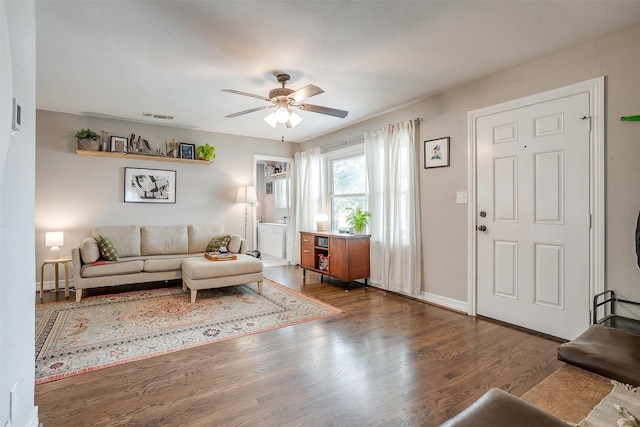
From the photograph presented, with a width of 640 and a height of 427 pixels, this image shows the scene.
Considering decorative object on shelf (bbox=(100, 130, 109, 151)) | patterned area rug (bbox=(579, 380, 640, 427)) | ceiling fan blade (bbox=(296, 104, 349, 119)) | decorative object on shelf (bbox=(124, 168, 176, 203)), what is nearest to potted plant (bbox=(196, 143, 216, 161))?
decorative object on shelf (bbox=(124, 168, 176, 203))

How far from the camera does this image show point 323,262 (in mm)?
4836

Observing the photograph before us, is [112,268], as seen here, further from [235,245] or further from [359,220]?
[359,220]

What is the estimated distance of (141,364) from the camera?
2.30m

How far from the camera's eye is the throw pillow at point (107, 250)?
13.3ft

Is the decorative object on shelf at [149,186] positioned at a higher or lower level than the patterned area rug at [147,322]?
higher

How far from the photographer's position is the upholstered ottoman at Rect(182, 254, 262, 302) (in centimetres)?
376

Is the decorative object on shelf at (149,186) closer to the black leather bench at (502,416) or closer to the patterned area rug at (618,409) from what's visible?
the black leather bench at (502,416)

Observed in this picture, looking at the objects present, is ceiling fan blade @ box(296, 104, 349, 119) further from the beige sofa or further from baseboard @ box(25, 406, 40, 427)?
baseboard @ box(25, 406, 40, 427)

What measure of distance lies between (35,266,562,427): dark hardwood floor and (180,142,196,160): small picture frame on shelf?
3.59m

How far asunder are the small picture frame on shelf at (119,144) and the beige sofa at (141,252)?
1.15 meters

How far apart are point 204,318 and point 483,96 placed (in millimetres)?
3622

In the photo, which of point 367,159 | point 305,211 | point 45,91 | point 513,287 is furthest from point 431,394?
point 45,91

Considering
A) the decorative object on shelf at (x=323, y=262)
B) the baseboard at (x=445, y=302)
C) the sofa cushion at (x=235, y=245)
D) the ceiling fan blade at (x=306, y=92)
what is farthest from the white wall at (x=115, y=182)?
the baseboard at (x=445, y=302)

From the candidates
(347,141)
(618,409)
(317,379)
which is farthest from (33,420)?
(347,141)
